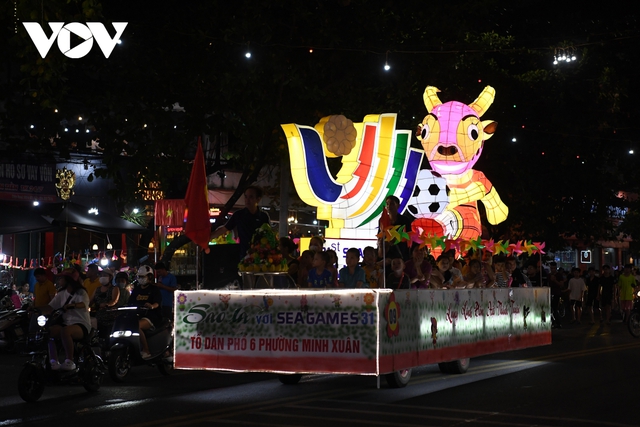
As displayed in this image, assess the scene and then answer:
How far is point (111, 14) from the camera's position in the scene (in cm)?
2238

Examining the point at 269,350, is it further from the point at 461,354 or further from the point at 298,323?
the point at 461,354

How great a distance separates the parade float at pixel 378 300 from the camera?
11.9 m

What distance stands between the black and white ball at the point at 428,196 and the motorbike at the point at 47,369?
9445 millimetres

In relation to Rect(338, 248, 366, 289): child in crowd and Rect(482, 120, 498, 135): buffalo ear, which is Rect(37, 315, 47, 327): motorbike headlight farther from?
Rect(482, 120, 498, 135): buffalo ear

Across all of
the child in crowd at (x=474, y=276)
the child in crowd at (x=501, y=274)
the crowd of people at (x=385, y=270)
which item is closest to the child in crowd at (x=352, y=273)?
the crowd of people at (x=385, y=270)

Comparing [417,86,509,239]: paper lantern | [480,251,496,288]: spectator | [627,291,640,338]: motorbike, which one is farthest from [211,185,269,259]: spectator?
[627,291,640,338]: motorbike

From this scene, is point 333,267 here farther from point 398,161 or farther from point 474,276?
point 398,161

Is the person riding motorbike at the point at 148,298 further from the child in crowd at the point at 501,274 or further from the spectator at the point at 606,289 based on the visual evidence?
the spectator at the point at 606,289

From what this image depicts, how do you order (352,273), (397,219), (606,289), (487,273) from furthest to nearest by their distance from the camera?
(606,289), (487,273), (397,219), (352,273)

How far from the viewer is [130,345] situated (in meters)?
14.8

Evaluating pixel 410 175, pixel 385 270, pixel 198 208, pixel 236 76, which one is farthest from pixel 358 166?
A: pixel 198 208

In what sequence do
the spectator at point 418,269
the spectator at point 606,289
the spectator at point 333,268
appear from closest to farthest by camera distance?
the spectator at point 333,268 < the spectator at point 418,269 < the spectator at point 606,289

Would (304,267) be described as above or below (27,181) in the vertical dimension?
below

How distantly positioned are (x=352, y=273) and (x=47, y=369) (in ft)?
13.8
